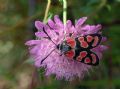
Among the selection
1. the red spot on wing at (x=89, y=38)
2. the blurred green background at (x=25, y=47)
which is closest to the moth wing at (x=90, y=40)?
the red spot on wing at (x=89, y=38)

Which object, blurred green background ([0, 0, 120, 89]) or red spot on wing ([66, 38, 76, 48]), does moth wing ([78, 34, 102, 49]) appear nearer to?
red spot on wing ([66, 38, 76, 48])

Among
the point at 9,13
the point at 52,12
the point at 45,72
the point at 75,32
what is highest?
the point at 9,13

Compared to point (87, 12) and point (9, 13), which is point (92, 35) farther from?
point (9, 13)

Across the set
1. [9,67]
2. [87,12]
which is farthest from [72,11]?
[9,67]

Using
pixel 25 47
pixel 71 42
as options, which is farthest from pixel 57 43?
pixel 25 47

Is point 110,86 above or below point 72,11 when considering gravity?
below

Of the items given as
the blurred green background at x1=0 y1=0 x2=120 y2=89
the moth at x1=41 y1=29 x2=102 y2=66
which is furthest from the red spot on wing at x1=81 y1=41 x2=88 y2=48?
the blurred green background at x1=0 y1=0 x2=120 y2=89

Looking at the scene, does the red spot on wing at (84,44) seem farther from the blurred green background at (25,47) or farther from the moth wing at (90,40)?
the blurred green background at (25,47)

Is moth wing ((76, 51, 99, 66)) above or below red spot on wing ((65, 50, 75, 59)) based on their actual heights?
below
